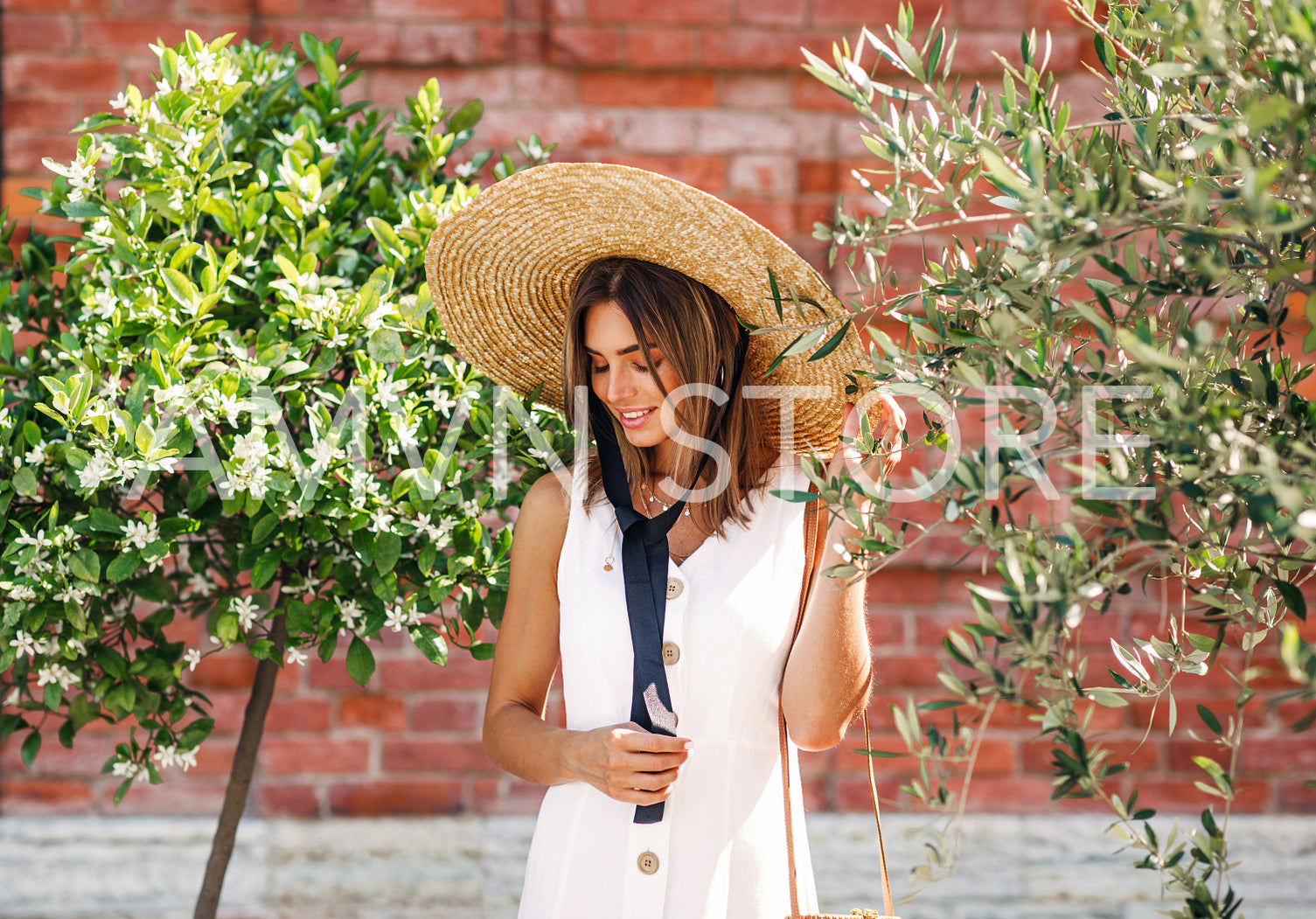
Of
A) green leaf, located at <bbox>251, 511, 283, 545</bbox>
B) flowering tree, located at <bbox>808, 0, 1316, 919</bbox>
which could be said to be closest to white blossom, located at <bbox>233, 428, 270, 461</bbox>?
green leaf, located at <bbox>251, 511, 283, 545</bbox>

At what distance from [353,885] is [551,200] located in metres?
2.02

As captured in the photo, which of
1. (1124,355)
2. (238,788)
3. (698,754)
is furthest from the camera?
(238,788)

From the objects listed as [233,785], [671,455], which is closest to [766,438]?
[671,455]

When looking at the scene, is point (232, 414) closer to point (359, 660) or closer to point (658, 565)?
point (359, 660)

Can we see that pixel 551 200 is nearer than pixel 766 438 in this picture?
Yes

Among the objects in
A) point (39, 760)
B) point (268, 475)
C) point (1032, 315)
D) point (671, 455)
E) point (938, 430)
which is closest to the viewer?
point (1032, 315)

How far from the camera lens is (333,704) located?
2.77 m

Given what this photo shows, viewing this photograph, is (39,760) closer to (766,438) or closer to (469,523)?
(469,523)

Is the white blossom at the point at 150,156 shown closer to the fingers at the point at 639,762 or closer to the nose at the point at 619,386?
the nose at the point at 619,386

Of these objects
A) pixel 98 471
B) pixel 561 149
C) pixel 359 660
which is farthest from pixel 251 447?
pixel 561 149

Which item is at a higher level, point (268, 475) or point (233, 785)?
point (268, 475)

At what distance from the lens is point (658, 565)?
5.07 ft

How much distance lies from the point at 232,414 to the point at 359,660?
18.2 inches

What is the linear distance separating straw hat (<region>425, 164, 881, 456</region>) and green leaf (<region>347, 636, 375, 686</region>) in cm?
48
